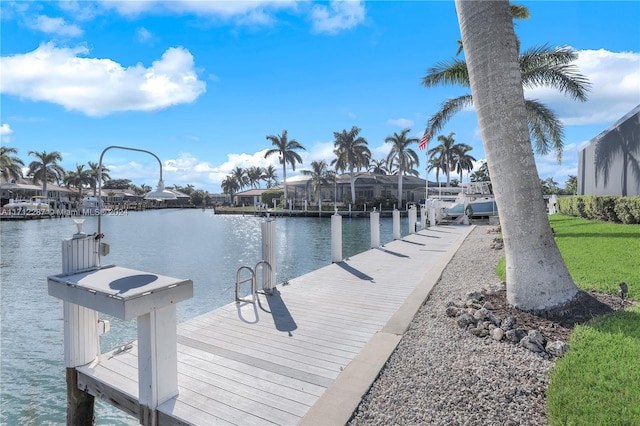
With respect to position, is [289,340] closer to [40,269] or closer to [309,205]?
[40,269]

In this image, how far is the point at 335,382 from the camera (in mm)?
3273

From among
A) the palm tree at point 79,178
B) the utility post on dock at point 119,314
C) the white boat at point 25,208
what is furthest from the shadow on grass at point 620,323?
the palm tree at point 79,178

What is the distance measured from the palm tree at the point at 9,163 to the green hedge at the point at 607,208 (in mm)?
60027

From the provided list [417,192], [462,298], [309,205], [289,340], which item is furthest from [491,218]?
[309,205]

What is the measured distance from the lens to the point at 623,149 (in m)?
14.2

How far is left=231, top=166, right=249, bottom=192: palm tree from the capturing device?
96250 millimetres

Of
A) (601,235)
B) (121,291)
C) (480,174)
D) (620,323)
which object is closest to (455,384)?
(620,323)

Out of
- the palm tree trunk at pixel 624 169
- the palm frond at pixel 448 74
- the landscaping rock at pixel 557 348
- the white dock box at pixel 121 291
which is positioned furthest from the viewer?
the palm frond at pixel 448 74

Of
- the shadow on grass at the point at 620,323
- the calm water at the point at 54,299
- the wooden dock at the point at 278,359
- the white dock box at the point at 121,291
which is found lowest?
the calm water at the point at 54,299

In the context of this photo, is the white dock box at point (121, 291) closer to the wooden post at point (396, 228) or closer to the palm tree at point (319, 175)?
the wooden post at point (396, 228)

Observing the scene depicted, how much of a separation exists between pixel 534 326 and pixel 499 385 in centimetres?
137

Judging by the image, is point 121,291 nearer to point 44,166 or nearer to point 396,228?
point 396,228

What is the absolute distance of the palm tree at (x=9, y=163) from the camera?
46.7 m

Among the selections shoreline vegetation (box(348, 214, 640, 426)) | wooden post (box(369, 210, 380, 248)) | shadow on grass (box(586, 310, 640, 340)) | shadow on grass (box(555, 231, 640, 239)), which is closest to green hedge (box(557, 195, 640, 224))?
shadow on grass (box(555, 231, 640, 239))
